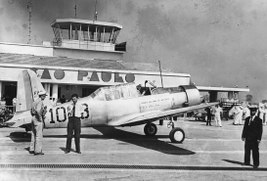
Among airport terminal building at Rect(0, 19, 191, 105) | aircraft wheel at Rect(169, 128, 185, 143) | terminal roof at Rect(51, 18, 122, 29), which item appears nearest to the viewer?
aircraft wheel at Rect(169, 128, 185, 143)

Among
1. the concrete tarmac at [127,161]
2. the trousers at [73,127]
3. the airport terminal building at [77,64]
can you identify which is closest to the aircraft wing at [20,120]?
the concrete tarmac at [127,161]

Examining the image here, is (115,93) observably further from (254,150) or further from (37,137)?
(254,150)

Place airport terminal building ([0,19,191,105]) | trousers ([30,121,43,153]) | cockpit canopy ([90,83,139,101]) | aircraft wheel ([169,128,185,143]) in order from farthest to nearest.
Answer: airport terminal building ([0,19,191,105]) < cockpit canopy ([90,83,139,101]) < aircraft wheel ([169,128,185,143]) < trousers ([30,121,43,153])

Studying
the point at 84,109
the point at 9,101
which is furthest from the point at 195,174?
the point at 9,101

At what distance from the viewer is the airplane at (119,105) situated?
13484 millimetres

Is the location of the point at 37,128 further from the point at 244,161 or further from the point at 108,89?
the point at 244,161

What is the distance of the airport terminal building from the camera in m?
30.7

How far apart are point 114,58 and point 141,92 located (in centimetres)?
2562

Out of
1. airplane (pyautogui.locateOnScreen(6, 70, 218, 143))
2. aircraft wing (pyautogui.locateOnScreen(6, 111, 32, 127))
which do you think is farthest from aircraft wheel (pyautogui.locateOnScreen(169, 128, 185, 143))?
aircraft wing (pyautogui.locateOnScreen(6, 111, 32, 127))

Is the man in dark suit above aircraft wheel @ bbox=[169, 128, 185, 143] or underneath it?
above

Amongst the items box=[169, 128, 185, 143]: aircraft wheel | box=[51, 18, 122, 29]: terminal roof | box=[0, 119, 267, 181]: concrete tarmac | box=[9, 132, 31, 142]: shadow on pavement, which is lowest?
box=[0, 119, 267, 181]: concrete tarmac

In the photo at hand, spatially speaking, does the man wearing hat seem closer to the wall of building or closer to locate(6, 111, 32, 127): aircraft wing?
locate(6, 111, 32, 127): aircraft wing

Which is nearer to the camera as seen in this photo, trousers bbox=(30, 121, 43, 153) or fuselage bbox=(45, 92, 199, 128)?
trousers bbox=(30, 121, 43, 153)

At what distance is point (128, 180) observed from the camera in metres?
7.38
